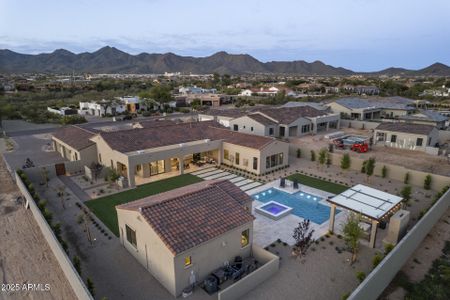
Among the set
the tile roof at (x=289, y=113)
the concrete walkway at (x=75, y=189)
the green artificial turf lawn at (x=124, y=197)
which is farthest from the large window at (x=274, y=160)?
the concrete walkway at (x=75, y=189)

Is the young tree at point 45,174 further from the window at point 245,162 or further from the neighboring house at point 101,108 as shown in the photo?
the neighboring house at point 101,108

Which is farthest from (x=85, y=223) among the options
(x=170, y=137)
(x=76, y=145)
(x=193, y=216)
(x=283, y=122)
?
(x=283, y=122)

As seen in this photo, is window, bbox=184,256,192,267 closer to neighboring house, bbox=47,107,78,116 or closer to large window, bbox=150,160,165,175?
large window, bbox=150,160,165,175

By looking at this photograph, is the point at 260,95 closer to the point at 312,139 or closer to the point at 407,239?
the point at 312,139

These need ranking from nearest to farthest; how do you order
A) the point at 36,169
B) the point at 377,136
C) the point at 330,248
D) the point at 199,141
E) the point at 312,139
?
the point at 330,248 → the point at 36,169 → the point at 199,141 → the point at 377,136 → the point at 312,139

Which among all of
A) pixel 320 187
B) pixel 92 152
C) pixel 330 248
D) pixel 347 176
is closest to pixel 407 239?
pixel 330 248

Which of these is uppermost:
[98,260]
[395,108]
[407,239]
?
[395,108]
